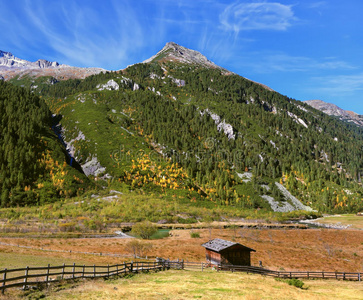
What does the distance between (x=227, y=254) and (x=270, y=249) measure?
31.5 metres

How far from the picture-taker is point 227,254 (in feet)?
143

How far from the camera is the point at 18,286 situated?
20.1 m

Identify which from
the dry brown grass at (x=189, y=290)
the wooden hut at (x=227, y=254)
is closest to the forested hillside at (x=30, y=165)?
the wooden hut at (x=227, y=254)

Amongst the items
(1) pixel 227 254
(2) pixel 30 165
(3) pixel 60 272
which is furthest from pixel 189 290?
(2) pixel 30 165

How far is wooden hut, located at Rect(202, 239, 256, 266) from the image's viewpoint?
43.0m

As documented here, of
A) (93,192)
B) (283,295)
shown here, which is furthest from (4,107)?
(283,295)

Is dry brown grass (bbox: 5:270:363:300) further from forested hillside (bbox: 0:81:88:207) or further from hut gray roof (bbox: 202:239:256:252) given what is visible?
forested hillside (bbox: 0:81:88:207)

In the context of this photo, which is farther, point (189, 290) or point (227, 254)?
point (227, 254)

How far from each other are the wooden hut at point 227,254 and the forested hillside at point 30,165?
100004 millimetres

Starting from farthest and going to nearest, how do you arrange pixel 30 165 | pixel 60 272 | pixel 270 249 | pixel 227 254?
1. pixel 30 165
2. pixel 270 249
3. pixel 227 254
4. pixel 60 272

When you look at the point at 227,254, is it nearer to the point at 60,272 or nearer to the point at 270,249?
the point at 60,272

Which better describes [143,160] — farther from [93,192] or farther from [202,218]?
[202,218]

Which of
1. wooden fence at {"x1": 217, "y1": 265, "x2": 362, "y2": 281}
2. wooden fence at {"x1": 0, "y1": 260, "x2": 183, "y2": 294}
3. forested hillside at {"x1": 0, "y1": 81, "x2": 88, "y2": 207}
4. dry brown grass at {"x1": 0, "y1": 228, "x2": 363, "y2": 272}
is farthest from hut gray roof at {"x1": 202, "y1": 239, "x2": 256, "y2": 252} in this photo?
forested hillside at {"x1": 0, "y1": 81, "x2": 88, "y2": 207}

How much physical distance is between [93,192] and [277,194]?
130m
